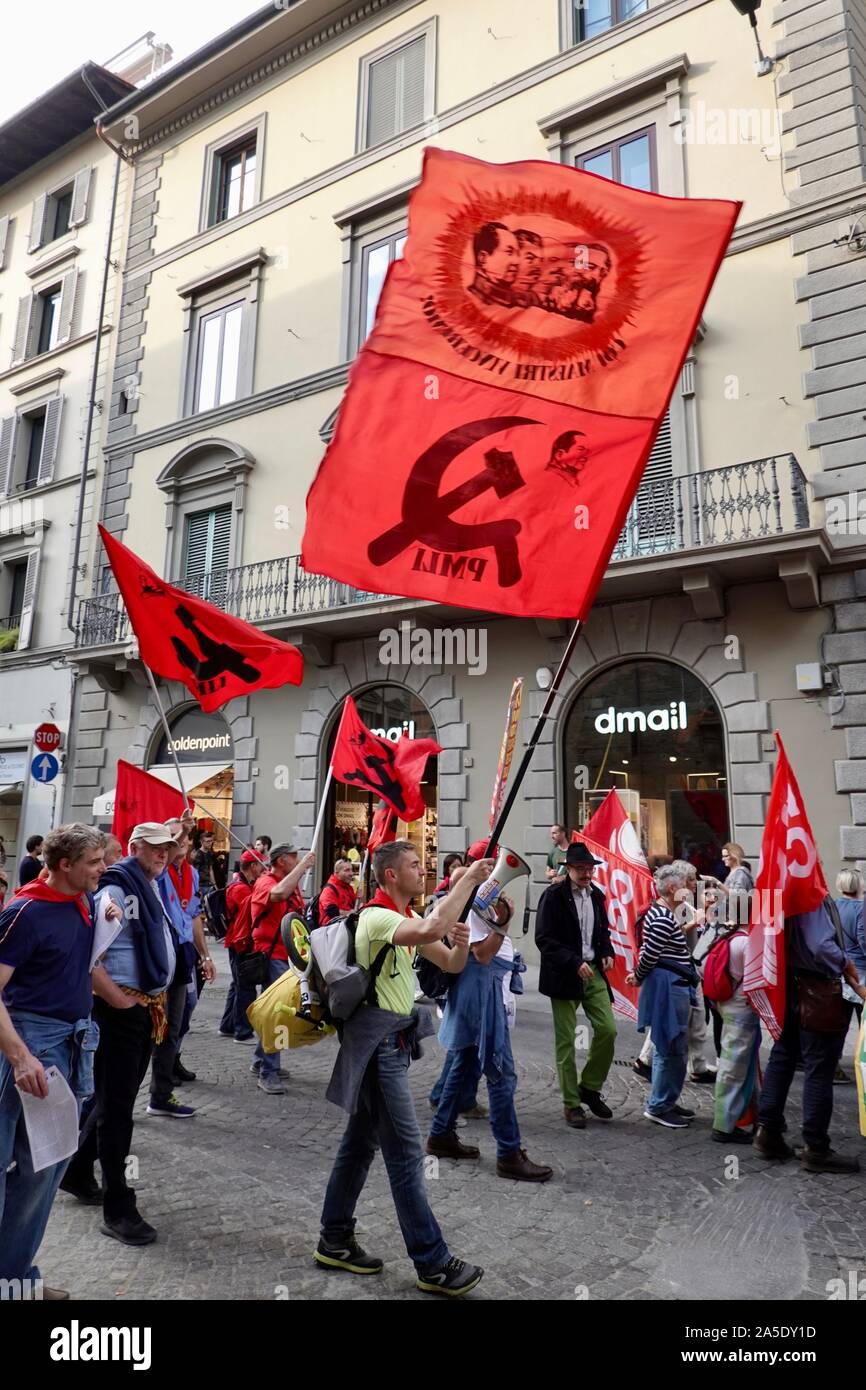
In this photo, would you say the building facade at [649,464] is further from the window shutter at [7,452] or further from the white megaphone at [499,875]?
the white megaphone at [499,875]

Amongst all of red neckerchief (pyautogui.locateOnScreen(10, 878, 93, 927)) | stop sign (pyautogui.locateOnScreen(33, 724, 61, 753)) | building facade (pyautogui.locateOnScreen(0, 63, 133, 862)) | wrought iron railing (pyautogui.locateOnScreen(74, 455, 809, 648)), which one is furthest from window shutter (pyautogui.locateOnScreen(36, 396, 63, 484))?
red neckerchief (pyautogui.locateOnScreen(10, 878, 93, 927))

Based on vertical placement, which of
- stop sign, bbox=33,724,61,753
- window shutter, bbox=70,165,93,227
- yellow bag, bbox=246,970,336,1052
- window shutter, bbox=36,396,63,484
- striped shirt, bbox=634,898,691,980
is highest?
window shutter, bbox=70,165,93,227

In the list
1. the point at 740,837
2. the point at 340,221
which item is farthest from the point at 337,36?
the point at 740,837

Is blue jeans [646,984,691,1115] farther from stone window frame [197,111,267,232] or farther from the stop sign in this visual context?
stone window frame [197,111,267,232]

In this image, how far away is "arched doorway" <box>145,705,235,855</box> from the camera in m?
17.0

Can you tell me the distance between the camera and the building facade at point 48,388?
66.7 ft

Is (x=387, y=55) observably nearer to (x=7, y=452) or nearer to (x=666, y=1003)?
(x=7, y=452)

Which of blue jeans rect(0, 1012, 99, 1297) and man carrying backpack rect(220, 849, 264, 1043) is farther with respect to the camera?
man carrying backpack rect(220, 849, 264, 1043)

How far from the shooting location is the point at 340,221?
56.9 feet

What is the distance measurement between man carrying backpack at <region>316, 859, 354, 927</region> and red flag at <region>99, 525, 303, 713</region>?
230 cm

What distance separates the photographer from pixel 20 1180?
3252mm

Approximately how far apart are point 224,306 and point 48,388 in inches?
248

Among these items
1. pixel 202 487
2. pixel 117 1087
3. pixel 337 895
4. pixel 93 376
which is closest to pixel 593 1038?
pixel 337 895
